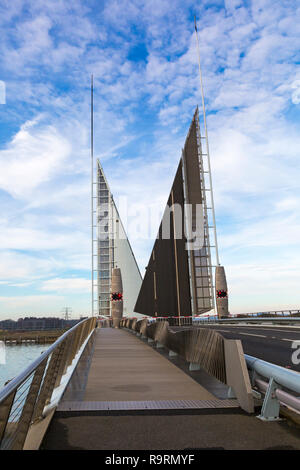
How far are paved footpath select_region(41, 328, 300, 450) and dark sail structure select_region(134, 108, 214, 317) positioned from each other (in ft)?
128

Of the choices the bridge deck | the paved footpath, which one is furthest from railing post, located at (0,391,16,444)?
the bridge deck

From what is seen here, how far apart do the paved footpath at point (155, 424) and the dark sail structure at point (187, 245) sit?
39.0m

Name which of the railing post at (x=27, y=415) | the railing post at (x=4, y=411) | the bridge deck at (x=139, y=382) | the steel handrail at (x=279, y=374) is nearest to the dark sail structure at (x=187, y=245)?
the bridge deck at (x=139, y=382)

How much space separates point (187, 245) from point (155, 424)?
46.3 m

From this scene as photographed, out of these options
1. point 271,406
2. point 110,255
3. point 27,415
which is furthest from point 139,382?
point 110,255

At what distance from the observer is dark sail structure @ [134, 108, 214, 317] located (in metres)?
48.4

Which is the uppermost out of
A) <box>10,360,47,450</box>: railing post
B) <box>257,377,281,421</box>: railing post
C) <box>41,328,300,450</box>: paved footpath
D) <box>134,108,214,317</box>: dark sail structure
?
<box>134,108,214,317</box>: dark sail structure

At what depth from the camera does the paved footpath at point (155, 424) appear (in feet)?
11.6

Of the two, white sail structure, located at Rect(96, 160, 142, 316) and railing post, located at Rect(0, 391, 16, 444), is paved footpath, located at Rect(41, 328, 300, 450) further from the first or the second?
white sail structure, located at Rect(96, 160, 142, 316)

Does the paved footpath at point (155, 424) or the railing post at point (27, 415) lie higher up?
the railing post at point (27, 415)

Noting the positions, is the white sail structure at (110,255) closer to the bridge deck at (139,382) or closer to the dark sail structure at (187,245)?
the dark sail structure at (187,245)
